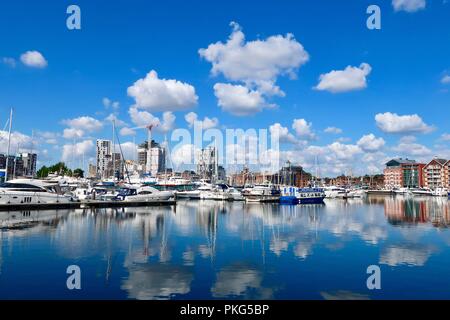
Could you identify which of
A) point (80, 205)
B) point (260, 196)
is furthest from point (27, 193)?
point (260, 196)

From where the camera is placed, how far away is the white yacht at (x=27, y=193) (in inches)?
2606

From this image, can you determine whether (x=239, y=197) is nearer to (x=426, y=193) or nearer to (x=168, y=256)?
(x=168, y=256)

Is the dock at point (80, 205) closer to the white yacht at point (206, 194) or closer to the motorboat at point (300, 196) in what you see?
the white yacht at point (206, 194)

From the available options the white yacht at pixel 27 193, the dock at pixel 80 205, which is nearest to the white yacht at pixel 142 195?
the dock at pixel 80 205

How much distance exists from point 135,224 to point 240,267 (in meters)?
29.4

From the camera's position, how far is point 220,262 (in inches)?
1113

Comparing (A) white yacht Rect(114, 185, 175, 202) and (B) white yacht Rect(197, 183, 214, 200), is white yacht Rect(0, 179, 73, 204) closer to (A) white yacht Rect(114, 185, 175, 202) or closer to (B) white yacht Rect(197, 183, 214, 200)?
(A) white yacht Rect(114, 185, 175, 202)

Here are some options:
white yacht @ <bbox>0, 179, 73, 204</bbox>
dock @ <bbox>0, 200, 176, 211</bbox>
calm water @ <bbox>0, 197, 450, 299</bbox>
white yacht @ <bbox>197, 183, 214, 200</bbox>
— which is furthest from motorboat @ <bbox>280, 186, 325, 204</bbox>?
white yacht @ <bbox>0, 179, 73, 204</bbox>

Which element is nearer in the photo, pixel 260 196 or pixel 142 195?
pixel 142 195

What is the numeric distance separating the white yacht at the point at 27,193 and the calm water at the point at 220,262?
912 inches

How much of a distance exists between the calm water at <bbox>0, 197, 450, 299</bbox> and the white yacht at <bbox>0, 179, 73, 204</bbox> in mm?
23171

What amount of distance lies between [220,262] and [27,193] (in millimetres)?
55745

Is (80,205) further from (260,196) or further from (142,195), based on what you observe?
(260,196)
